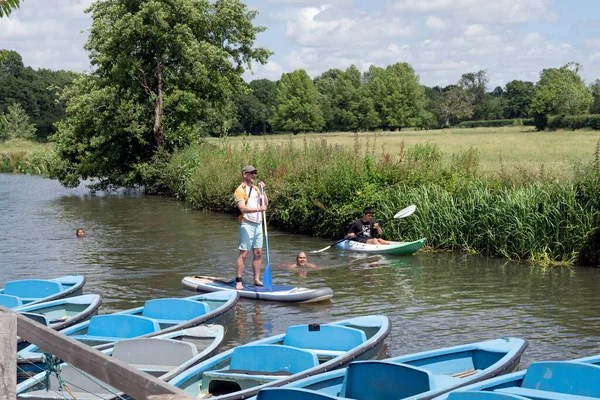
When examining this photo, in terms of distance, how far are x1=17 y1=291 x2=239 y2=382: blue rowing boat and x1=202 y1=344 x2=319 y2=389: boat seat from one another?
1.64 meters

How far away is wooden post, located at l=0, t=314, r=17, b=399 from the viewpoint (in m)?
3.89

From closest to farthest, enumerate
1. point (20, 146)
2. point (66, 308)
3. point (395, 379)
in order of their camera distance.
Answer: point (395, 379) → point (66, 308) → point (20, 146)

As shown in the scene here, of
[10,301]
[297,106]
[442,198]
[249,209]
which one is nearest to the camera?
[10,301]

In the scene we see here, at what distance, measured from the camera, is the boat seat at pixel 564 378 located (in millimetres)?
7496

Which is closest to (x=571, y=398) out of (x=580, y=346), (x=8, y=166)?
(x=580, y=346)

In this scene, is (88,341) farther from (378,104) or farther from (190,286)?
(378,104)

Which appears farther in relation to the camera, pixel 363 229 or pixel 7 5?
pixel 363 229

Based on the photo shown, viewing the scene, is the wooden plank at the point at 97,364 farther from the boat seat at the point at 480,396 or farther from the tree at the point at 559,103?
the tree at the point at 559,103

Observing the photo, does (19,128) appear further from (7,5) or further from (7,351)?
(7,351)

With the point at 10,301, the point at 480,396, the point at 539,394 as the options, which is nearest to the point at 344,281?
the point at 10,301

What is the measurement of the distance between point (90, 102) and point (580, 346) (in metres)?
28.3

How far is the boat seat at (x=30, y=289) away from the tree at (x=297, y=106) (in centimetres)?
8755

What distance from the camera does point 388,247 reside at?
1825cm

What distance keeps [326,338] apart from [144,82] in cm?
2907
